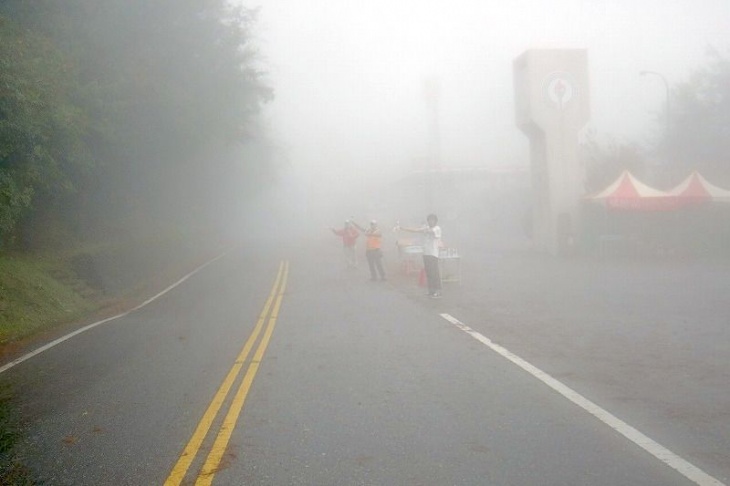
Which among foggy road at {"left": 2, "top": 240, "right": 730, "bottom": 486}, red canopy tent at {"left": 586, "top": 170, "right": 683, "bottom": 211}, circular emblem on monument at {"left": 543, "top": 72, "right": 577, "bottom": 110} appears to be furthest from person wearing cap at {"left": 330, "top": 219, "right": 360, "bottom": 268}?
foggy road at {"left": 2, "top": 240, "right": 730, "bottom": 486}

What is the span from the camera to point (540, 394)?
8.02 metres

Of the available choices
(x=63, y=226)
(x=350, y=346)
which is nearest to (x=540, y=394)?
(x=350, y=346)

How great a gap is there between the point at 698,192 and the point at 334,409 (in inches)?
Answer: 954

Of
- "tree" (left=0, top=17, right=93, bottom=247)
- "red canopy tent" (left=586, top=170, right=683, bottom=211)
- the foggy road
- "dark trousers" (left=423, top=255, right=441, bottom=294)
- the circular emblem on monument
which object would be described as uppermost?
the circular emblem on monument

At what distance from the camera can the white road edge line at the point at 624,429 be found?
18.2ft

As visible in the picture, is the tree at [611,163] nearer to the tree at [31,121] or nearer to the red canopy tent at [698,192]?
the red canopy tent at [698,192]

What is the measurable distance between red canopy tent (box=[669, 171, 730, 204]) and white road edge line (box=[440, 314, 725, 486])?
1954cm

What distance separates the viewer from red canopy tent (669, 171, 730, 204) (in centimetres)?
2727

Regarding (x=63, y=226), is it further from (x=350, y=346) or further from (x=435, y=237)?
(x=350, y=346)

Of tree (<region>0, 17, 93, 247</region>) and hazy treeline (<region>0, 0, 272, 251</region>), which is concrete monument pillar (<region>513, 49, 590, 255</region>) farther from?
tree (<region>0, 17, 93, 247</region>)

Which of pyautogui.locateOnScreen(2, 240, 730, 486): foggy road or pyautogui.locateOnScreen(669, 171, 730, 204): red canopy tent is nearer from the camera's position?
pyautogui.locateOnScreen(2, 240, 730, 486): foggy road

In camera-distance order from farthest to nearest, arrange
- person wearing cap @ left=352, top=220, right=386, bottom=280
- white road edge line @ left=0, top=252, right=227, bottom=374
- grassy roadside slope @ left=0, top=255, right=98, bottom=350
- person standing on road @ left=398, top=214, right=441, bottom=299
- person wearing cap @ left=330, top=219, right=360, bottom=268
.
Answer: person wearing cap @ left=330, top=219, right=360, bottom=268 < person wearing cap @ left=352, top=220, right=386, bottom=280 < person standing on road @ left=398, top=214, right=441, bottom=299 < grassy roadside slope @ left=0, top=255, right=98, bottom=350 < white road edge line @ left=0, top=252, right=227, bottom=374

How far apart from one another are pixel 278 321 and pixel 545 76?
754 inches

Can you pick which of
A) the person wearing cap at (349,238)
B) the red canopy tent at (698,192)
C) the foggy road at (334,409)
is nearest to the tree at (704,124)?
the red canopy tent at (698,192)
